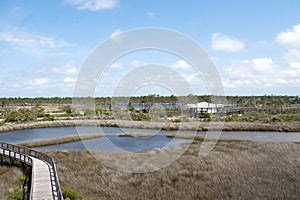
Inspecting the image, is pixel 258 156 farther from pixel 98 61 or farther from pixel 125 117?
pixel 125 117

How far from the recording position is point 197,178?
18531 millimetres

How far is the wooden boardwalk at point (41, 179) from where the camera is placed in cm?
1424

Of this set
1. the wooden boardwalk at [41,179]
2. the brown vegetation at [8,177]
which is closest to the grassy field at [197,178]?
the wooden boardwalk at [41,179]

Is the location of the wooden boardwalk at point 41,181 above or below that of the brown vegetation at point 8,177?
above

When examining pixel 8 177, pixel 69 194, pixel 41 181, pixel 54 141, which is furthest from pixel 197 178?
pixel 54 141

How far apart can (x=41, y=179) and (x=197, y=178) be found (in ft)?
32.8

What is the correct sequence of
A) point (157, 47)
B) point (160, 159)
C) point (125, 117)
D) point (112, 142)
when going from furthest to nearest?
point (125, 117) < point (112, 142) < point (157, 47) < point (160, 159)

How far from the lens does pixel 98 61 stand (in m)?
22.0

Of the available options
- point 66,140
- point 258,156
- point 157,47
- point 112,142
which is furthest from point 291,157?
point 66,140

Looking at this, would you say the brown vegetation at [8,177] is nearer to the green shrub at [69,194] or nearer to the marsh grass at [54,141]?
the green shrub at [69,194]

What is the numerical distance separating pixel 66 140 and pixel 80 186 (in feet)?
73.3

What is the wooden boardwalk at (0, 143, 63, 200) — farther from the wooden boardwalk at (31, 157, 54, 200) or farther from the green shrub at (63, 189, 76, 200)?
the green shrub at (63, 189, 76, 200)

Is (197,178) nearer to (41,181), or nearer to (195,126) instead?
(41,181)

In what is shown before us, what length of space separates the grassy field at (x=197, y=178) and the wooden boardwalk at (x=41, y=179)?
1.02 metres
